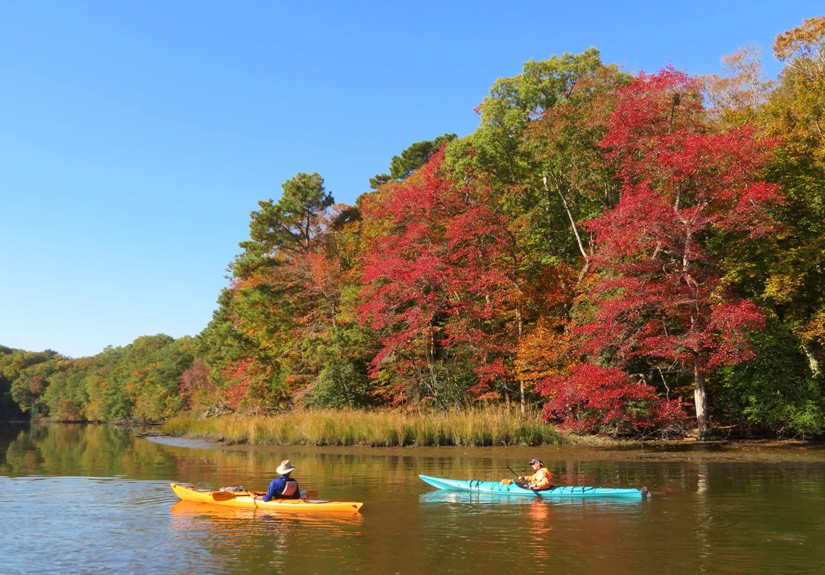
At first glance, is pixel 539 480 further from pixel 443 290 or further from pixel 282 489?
pixel 443 290

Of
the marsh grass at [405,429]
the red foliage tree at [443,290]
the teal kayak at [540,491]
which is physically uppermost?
the red foliage tree at [443,290]

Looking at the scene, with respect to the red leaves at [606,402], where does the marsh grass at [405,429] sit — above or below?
below

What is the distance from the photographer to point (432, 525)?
11.6 metres

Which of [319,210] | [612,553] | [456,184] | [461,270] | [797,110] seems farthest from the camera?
[319,210]

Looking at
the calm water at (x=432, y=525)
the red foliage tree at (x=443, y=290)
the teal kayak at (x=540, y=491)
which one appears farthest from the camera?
the red foliage tree at (x=443, y=290)

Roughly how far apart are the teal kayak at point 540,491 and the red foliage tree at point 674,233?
10032mm

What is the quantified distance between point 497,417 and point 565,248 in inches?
386

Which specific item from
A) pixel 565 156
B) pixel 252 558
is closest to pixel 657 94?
pixel 565 156

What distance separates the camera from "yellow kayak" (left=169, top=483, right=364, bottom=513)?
41.8ft

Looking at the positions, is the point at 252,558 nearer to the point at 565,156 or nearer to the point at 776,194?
the point at 776,194

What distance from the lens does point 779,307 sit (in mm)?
25625

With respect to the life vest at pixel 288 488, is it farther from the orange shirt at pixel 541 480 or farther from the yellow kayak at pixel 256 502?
the orange shirt at pixel 541 480

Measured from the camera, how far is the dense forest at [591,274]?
74.7 feet

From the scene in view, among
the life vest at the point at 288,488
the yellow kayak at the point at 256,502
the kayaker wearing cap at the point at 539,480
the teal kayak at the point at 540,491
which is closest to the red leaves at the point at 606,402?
the teal kayak at the point at 540,491
